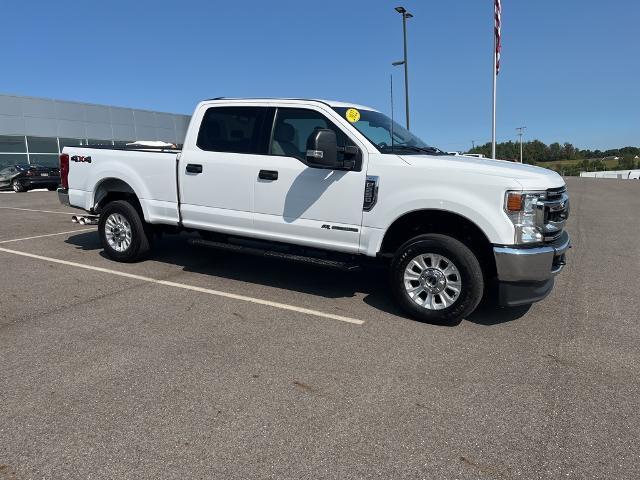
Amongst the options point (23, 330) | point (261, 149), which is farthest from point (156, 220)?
point (23, 330)

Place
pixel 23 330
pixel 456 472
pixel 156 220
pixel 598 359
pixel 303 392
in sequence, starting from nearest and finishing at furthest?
pixel 456 472, pixel 303 392, pixel 598 359, pixel 23 330, pixel 156 220

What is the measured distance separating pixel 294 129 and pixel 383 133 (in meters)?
Answer: 0.96

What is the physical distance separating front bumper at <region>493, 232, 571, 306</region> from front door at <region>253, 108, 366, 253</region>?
1.41 metres

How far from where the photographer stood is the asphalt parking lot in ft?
8.48

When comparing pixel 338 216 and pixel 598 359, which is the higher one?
pixel 338 216

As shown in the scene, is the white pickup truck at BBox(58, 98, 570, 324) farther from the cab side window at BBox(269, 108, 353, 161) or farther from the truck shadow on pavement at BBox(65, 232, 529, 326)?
the truck shadow on pavement at BBox(65, 232, 529, 326)

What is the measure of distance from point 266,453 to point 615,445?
1.93 metres

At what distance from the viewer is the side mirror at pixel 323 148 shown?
461 cm

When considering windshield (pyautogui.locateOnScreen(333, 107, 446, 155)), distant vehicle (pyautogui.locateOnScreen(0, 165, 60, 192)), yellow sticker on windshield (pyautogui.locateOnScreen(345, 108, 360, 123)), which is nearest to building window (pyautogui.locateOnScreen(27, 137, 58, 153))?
distant vehicle (pyautogui.locateOnScreen(0, 165, 60, 192))

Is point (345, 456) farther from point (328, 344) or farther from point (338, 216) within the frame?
point (338, 216)

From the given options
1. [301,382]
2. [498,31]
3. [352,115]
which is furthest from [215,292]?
[498,31]

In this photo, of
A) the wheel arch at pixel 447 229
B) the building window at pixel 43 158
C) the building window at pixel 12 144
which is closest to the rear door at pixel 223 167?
the wheel arch at pixel 447 229

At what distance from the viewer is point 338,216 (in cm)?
498

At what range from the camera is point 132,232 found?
6535 millimetres
